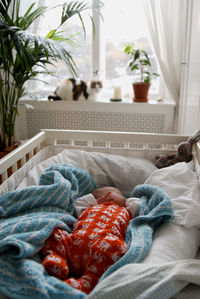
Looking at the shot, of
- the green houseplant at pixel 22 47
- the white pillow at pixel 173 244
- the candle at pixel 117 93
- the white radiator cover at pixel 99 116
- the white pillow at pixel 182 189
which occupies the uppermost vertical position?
the green houseplant at pixel 22 47

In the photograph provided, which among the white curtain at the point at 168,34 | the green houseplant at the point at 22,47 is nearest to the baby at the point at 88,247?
the green houseplant at the point at 22,47

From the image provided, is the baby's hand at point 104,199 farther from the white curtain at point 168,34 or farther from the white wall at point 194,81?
the white curtain at point 168,34

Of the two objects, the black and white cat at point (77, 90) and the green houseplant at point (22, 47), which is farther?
the black and white cat at point (77, 90)

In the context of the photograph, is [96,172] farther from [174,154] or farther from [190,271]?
[190,271]

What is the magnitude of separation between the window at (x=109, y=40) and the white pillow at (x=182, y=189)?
4.59 ft

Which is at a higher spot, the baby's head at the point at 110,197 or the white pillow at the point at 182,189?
the white pillow at the point at 182,189

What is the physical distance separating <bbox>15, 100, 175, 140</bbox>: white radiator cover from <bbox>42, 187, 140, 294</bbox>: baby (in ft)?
4.40

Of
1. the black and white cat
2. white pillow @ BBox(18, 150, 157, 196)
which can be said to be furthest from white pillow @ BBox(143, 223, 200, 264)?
the black and white cat

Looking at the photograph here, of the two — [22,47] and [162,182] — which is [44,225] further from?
[22,47]

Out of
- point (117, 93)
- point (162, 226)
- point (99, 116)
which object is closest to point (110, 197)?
point (162, 226)

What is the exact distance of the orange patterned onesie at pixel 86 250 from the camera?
85 cm

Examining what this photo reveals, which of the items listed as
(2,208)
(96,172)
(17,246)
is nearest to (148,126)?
(96,172)

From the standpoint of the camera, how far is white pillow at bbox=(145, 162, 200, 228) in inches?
40.9

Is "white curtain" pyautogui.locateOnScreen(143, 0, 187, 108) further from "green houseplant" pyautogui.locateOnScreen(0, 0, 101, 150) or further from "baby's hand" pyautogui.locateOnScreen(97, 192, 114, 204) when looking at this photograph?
"baby's hand" pyautogui.locateOnScreen(97, 192, 114, 204)
